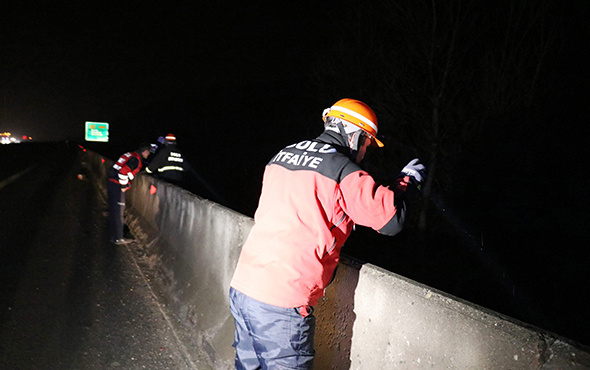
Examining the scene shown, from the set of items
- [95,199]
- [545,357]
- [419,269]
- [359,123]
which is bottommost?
[419,269]

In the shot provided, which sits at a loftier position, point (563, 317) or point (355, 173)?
point (355, 173)

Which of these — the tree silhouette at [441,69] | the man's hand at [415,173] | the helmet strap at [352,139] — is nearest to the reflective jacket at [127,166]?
the helmet strap at [352,139]

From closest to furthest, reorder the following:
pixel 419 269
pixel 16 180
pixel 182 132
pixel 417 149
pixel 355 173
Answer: pixel 355 173 < pixel 419 269 < pixel 417 149 < pixel 16 180 < pixel 182 132

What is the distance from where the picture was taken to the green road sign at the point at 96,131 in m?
45.8

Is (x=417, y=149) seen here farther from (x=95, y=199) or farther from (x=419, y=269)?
(x=95, y=199)

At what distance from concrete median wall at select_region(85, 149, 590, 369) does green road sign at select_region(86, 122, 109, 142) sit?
1809 inches

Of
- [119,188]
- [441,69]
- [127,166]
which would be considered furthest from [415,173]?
[441,69]

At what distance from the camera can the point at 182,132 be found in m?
53.3

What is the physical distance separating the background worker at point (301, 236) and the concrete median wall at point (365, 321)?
0.37 metres

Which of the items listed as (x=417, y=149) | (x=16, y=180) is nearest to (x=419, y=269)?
(x=417, y=149)

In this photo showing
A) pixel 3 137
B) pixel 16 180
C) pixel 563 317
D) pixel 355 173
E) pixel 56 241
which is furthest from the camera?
pixel 3 137

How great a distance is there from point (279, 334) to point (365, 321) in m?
0.60

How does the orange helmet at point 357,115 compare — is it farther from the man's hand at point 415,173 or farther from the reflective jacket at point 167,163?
the reflective jacket at point 167,163

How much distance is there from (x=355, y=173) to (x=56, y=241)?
293 inches
